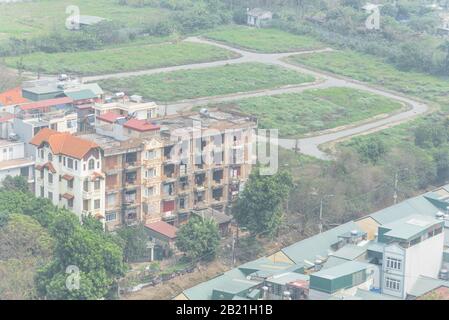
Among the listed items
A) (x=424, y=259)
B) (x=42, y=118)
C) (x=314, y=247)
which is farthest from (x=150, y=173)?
(x=424, y=259)

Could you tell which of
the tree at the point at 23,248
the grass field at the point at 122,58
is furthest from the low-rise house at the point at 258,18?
the tree at the point at 23,248

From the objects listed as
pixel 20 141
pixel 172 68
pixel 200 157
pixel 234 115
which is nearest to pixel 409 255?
pixel 200 157

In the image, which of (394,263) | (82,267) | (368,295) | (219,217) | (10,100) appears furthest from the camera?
(10,100)

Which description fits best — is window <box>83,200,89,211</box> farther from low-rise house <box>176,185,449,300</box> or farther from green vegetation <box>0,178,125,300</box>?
low-rise house <box>176,185,449,300</box>

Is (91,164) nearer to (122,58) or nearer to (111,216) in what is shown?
(111,216)

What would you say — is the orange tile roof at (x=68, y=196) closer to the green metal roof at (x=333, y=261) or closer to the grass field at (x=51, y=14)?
the green metal roof at (x=333, y=261)

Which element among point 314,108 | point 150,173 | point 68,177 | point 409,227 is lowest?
point 314,108
